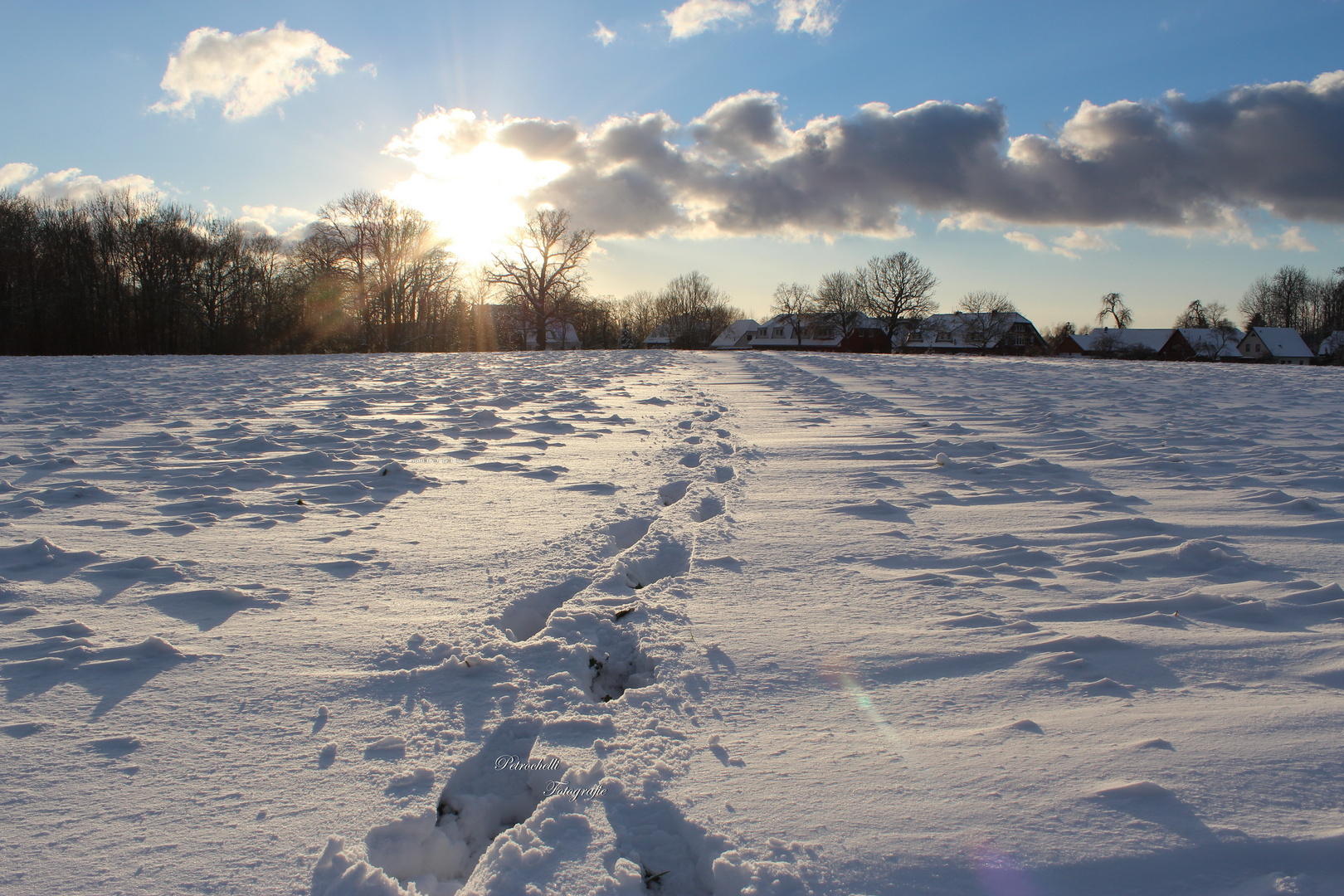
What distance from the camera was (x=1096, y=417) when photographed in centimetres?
685

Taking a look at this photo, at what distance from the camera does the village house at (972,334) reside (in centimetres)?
5312

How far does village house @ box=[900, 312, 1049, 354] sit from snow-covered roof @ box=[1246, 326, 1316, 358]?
19.3m

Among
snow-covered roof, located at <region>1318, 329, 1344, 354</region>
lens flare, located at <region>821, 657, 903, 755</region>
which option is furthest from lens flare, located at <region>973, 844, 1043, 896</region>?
snow-covered roof, located at <region>1318, 329, 1344, 354</region>

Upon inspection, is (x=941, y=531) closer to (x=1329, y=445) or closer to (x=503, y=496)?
(x=503, y=496)

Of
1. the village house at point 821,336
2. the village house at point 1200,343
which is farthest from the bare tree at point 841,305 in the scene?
the village house at point 1200,343

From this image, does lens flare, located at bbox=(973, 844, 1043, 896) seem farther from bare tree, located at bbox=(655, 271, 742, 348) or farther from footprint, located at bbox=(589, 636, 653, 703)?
bare tree, located at bbox=(655, 271, 742, 348)

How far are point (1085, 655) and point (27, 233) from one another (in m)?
38.4

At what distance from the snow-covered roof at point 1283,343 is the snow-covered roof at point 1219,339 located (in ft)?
5.48

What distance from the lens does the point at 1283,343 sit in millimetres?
56250

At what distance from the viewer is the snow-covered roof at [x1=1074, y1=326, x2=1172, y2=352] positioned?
189 feet

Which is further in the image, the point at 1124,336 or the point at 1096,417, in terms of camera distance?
the point at 1124,336

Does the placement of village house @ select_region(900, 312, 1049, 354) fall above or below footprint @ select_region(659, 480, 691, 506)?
above

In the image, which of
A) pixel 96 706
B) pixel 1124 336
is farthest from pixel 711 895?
pixel 1124 336

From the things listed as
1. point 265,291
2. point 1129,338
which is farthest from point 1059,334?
point 265,291
